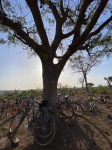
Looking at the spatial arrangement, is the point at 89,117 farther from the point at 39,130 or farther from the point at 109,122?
the point at 39,130

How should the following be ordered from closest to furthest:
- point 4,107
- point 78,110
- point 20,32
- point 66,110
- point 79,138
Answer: point 79,138 → point 20,32 → point 66,110 → point 78,110 → point 4,107

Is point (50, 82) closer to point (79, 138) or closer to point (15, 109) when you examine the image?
point (79, 138)

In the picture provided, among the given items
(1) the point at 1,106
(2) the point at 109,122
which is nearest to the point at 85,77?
(1) the point at 1,106

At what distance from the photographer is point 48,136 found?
7379mm

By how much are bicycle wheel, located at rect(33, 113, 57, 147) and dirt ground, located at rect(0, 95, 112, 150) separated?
0.64 ft

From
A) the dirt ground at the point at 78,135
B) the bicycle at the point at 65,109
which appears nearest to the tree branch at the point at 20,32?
the bicycle at the point at 65,109

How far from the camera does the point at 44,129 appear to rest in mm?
7496

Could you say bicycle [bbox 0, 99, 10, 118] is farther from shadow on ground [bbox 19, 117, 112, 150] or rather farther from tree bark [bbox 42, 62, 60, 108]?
shadow on ground [bbox 19, 117, 112, 150]

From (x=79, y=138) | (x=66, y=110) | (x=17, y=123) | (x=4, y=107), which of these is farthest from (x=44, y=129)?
(x=4, y=107)

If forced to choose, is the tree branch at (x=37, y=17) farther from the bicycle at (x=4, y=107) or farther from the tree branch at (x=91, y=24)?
the bicycle at (x=4, y=107)

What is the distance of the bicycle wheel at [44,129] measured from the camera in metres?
7.42

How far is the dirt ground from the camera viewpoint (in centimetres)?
740

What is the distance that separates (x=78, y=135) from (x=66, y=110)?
1.96 metres

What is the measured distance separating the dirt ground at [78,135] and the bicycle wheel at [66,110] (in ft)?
0.88
